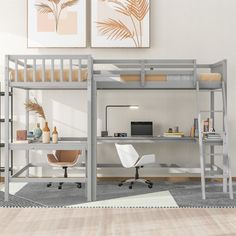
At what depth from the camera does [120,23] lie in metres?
6.87

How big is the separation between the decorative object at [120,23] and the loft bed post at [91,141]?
1.46 meters

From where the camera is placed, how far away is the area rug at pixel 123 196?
5297 millimetres

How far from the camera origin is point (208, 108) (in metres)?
6.96

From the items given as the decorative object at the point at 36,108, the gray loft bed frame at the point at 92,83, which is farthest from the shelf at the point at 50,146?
the decorative object at the point at 36,108

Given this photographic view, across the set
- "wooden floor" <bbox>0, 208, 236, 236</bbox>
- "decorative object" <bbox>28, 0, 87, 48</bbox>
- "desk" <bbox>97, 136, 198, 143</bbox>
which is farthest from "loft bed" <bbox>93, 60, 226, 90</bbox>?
"wooden floor" <bbox>0, 208, 236, 236</bbox>

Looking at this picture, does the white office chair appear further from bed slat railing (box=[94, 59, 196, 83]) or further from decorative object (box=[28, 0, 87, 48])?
decorative object (box=[28, 0, 87, 48])

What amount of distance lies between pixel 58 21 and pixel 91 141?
228cm

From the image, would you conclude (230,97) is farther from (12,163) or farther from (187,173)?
(12,163)

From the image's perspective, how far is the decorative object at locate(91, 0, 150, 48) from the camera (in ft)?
22.5

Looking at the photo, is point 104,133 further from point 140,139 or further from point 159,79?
point 159,79

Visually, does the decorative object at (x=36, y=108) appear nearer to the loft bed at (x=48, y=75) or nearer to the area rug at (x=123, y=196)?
the loft bed at (x=48, y=75)

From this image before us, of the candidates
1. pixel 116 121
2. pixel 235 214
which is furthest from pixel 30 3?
pixel 235 214

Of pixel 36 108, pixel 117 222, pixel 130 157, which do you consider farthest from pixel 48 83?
pixel 117 222

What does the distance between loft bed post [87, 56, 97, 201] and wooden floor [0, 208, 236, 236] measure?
23.2 inches
